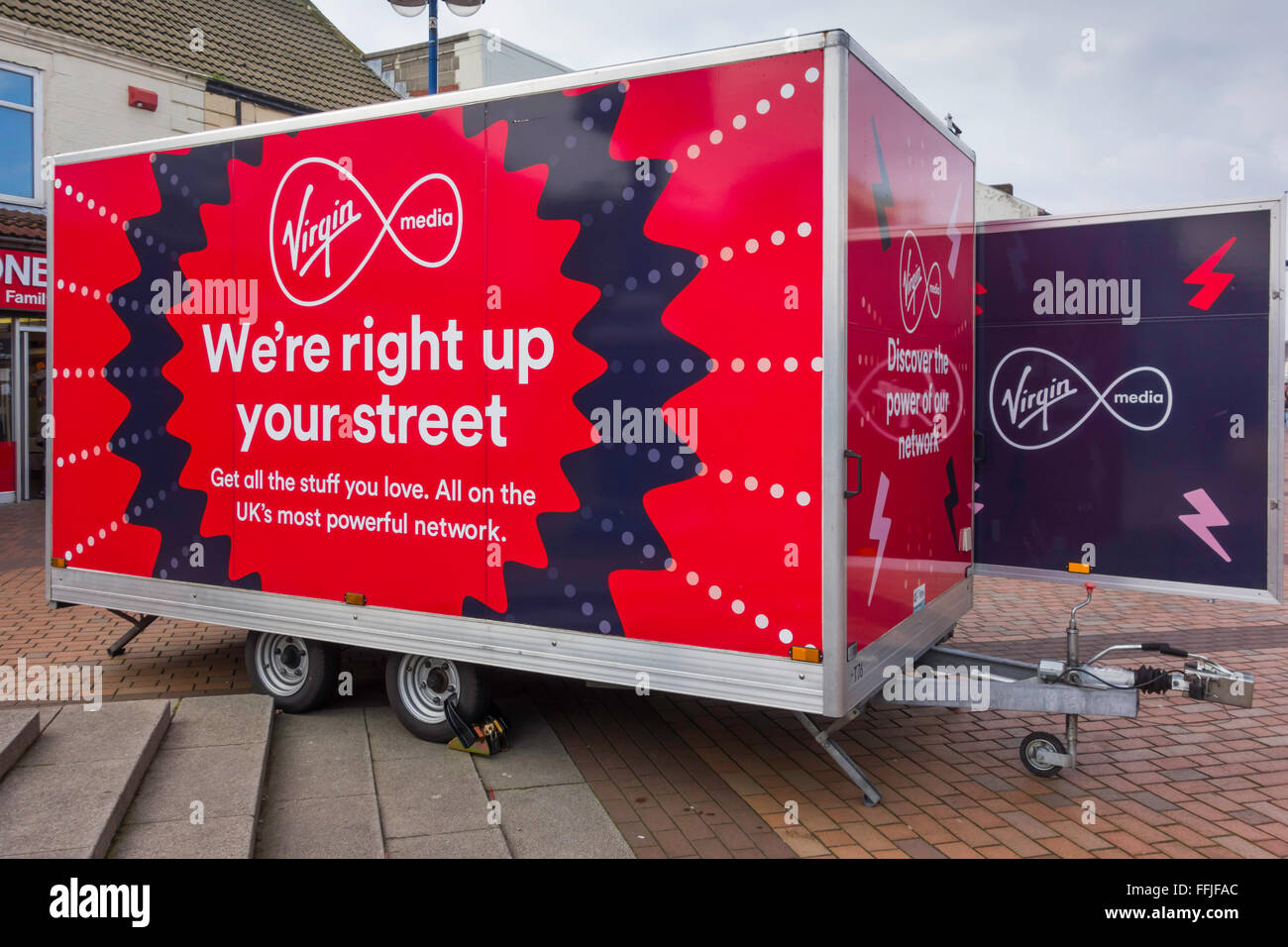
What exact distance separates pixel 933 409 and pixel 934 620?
106 cm

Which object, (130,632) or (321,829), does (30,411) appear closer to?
(130,632)

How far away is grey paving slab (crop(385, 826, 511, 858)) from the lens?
13.9 ft

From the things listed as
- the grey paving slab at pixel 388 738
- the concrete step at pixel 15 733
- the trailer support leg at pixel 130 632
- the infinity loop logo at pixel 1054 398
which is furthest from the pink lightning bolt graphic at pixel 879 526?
the trailer support leg at pixel 130 632

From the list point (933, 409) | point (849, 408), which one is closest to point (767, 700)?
point (849, 408)

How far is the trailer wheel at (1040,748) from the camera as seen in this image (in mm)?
5016

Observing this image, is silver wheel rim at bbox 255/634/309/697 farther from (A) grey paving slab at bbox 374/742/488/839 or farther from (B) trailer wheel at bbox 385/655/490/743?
(A) grey paving slab at bbox 374/742/488/839

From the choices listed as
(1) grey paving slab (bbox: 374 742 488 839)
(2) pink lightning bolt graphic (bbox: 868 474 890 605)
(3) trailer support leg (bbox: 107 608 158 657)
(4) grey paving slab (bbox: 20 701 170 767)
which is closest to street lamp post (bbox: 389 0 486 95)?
(3) trailer support leg (bbox: 107 608 158 657)

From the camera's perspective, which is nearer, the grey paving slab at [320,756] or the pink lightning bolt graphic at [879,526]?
the pink lightning bolt graphic at [879,526]

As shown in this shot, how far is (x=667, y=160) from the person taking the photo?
14.3 feet

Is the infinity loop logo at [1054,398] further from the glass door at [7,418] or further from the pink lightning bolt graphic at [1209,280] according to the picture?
the glass door at [7,418]

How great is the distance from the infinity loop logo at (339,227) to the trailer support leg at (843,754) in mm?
2709

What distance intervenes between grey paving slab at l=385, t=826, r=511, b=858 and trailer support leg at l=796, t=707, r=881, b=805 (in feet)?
4.42

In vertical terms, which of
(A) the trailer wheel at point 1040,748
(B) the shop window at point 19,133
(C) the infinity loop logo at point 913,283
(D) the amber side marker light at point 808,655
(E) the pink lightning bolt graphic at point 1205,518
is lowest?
(A) the trailer wheel at point 1040,748
